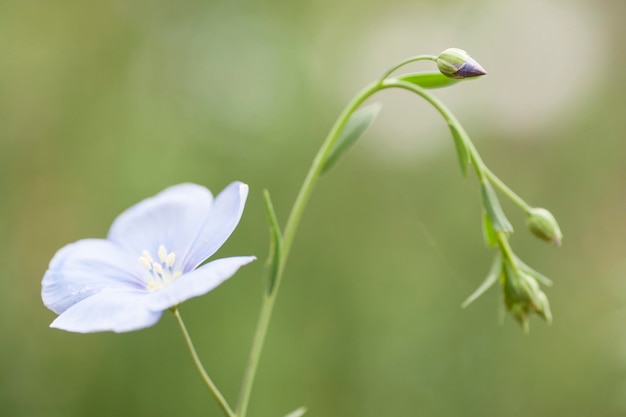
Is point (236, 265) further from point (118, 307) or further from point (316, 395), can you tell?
point (316, 395)

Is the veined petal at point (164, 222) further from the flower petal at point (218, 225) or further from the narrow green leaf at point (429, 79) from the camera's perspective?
the narrow green leaf at point (429, 79)

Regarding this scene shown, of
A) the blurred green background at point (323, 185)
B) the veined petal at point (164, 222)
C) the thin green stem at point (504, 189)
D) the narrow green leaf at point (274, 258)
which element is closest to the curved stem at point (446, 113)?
the thin green stem at point (504, 189)

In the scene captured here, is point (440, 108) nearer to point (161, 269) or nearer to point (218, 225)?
point (218, 225)

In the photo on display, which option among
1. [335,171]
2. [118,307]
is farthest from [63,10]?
[118,307]

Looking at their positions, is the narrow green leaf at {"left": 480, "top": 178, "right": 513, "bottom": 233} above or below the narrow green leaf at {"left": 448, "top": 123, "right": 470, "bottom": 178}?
below

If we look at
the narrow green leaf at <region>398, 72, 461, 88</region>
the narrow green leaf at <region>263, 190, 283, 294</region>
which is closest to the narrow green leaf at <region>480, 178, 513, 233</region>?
the narrow green leaf at <region>398, 72, 461, 88</region>

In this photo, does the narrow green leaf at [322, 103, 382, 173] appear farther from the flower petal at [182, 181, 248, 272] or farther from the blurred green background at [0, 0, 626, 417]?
the blurred green background at [0, 0, 626, 417]

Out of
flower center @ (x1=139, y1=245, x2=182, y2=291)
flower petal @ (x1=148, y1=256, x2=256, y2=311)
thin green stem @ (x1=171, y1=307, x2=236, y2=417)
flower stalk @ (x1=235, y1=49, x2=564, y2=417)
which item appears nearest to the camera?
flower petal @ (x1=148, y1=256, x2=256, y2=311)

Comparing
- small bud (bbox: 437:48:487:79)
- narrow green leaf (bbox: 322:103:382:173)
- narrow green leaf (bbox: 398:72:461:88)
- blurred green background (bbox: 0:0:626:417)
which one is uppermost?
small bud (bbox: 437:48:487:79)
